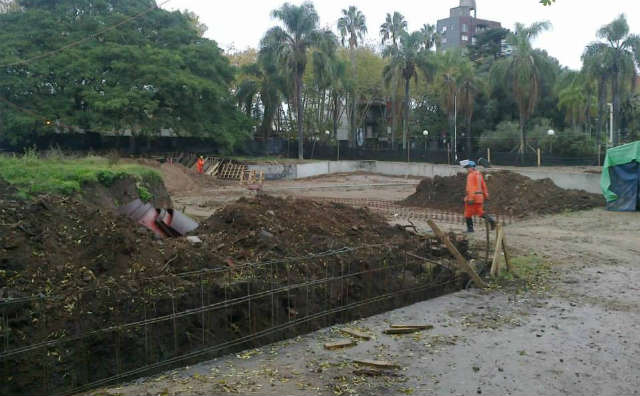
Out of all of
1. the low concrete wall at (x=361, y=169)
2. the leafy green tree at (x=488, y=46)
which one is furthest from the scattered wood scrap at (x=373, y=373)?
the leafy green tree at (x=488, y=46)

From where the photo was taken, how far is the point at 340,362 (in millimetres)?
5629

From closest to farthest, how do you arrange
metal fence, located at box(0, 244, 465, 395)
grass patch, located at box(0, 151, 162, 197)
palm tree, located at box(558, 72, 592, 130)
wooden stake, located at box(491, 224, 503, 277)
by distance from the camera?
metal fence, located at box(0, 244, 465, 395), wooden stake, located at box(491, 224, 503, 277), grass patch, located at box(0, 151, 162, 197), palm tree, located at box(558, 72, 592, 130)

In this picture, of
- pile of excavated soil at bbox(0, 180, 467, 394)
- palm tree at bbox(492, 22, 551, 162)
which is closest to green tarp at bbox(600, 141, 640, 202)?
pile of excavated soil at bbox(0, 180, 467, 394)

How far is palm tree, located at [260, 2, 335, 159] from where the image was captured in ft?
150

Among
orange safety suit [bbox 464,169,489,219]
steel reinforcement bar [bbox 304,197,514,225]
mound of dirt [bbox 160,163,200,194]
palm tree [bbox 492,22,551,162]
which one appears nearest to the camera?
orange safety suit [bbox 464,169,489,219]

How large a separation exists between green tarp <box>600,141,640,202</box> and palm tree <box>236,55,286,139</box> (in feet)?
104

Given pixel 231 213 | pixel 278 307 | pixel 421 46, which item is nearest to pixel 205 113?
pixel 421 46

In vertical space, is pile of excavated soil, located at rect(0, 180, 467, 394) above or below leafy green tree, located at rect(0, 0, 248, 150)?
below

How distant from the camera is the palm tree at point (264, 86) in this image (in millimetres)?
48188

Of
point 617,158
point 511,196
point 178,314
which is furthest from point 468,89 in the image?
point 178,314

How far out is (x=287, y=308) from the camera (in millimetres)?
6758

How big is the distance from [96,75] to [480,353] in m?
35.4

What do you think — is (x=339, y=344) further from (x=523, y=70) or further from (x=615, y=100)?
(x=523, y=70)

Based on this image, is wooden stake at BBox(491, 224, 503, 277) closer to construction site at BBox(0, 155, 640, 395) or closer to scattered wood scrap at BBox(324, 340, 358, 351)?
construction site at BBox(0, 155, 640, 395)
